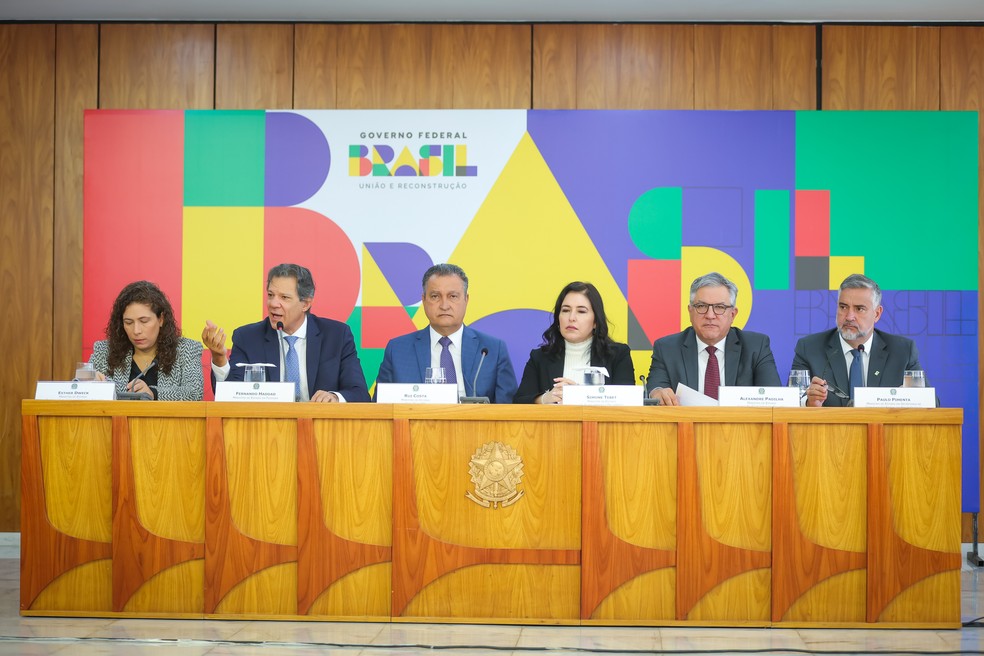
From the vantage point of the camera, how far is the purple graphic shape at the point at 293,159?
16.7ft

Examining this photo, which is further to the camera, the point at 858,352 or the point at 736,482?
the point at 858,352

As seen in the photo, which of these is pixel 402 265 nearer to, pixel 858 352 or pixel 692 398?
pixel 692 398

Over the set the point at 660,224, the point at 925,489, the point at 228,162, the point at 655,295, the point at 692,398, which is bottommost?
the point at 925,489

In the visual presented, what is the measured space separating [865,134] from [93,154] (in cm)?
408

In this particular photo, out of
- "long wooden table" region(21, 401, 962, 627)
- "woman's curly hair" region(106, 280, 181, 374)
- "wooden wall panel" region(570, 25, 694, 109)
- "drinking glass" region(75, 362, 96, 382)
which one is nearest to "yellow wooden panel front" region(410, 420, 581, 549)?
"long wooden table" region(21, 401, 962, 627)

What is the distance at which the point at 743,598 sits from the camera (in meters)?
3.20

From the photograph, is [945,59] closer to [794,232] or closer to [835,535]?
[794,232]

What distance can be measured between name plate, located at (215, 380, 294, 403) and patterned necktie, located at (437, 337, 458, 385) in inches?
36.3

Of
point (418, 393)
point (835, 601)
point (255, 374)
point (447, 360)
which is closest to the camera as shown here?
point (835, 601)

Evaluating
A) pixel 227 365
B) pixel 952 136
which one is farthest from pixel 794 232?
pixel 227 365

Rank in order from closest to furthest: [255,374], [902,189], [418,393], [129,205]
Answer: [418,393] < [255,374] < [902,189] < [129,205]

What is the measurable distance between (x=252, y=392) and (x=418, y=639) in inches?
39.7

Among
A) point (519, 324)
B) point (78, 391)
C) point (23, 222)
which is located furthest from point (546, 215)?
point (23, 222)

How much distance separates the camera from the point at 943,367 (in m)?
4.99
